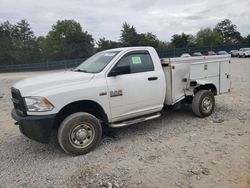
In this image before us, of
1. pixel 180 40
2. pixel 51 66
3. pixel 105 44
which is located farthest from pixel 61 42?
pixel 180 40

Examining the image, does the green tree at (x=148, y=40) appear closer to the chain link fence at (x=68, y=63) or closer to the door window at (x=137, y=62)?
the chain link fence at (x=68, y=63)

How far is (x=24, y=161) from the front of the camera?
15.5 feet

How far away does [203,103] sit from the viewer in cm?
671

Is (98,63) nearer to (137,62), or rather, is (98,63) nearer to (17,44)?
(137,62)

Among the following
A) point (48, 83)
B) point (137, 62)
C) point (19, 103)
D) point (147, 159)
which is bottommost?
point (147, 159)

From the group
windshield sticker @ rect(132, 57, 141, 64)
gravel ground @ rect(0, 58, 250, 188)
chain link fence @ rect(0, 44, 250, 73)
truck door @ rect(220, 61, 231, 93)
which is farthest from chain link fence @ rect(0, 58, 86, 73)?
windshield sticker @ rect(132, 57, 141, 64)

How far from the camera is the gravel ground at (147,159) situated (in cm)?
388

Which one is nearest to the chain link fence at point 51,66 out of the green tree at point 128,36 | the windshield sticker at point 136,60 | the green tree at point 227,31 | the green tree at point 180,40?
the green tree at point 128,36

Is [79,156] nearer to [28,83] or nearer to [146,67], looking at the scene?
[28,83]

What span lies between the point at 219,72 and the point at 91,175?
15.2 feet

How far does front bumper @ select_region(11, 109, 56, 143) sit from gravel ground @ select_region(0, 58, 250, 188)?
0.51 meters

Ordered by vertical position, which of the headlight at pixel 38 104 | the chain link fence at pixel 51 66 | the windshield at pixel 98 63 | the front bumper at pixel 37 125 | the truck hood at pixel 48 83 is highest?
the windshield at pixel 98 63

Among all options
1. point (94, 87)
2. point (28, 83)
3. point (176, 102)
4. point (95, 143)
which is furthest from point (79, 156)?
point (176, 102)

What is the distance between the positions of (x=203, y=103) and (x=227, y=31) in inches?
4130
